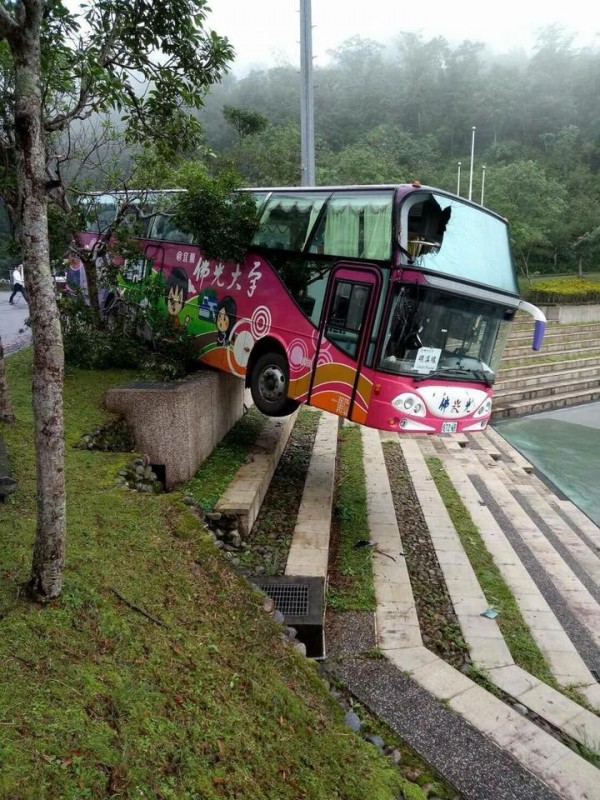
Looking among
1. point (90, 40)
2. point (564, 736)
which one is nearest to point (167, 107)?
point (90, 40)

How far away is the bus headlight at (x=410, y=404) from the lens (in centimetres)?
599

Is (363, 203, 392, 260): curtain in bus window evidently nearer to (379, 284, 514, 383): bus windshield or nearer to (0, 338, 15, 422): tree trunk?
(379, 284, 514, 383): bus windshield

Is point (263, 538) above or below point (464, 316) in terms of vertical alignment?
below

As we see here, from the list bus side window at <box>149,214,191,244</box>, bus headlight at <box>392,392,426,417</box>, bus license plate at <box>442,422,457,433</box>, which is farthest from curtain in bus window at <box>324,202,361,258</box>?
bus side window at <box>149,214,191,244</box>

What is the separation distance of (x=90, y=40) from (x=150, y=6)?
2.54ft

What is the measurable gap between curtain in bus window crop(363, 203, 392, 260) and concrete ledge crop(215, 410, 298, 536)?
3.07 meters

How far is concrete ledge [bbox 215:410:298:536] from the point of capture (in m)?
6.25

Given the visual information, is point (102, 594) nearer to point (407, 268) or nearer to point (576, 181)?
point (407, 268)

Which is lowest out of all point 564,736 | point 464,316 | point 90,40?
point 564,736

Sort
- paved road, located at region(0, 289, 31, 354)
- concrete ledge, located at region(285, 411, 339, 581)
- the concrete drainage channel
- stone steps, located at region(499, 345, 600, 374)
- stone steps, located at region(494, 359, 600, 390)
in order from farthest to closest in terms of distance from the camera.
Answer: stone steps, located at region(499, 345, 600, 374) < stone steps, located at region(494, 359, 600, 390) < paved road, located at region(0, 289, 31, 354) < concrete ledge, located at region(285, 411, 339, 581) < the concrete drainage channel

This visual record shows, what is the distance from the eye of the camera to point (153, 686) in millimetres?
3123

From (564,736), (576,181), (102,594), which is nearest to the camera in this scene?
(102,594)

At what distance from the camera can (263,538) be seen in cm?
646

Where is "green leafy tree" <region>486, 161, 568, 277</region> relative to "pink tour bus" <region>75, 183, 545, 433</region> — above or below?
above
